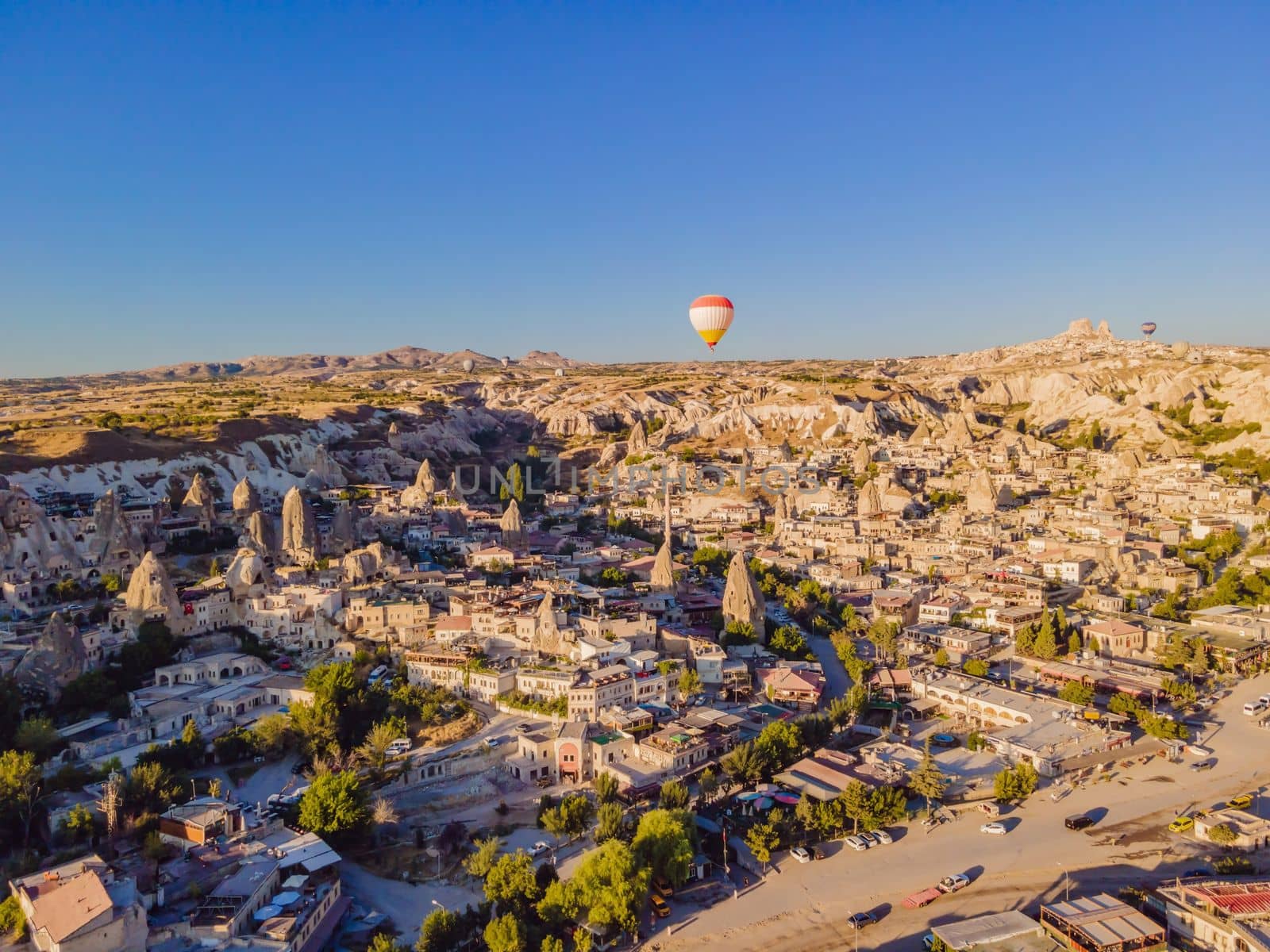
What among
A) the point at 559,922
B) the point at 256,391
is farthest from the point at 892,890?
the point at 256,391

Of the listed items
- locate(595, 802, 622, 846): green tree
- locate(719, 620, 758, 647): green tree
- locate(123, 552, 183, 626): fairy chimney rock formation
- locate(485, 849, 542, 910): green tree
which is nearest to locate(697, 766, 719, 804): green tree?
locate(595, 802, 622, 846): green tree

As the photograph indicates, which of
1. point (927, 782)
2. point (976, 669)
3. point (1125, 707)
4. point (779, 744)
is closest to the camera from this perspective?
point (927, 782)

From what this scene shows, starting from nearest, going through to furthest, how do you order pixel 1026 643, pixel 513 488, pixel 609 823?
pixel 609 823 < pixel 1026 643 < pixel 513 488

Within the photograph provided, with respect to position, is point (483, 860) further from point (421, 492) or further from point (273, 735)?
point (421, 492)

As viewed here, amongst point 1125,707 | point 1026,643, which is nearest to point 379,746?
point 1125,707

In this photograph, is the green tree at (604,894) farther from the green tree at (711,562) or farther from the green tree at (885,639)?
the green tree at (711,562)

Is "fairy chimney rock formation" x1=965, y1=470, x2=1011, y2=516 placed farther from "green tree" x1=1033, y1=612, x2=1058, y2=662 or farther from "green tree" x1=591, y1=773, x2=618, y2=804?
"green tree" x1=591, y1=773, x2=618, y2=804

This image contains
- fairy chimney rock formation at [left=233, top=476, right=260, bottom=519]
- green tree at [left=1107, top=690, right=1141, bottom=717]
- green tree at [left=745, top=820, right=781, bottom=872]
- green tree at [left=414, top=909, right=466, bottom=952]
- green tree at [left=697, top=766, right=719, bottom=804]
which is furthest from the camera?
fairy chimney rock formation at [left=233, top=476, right=260, bottom=519]
